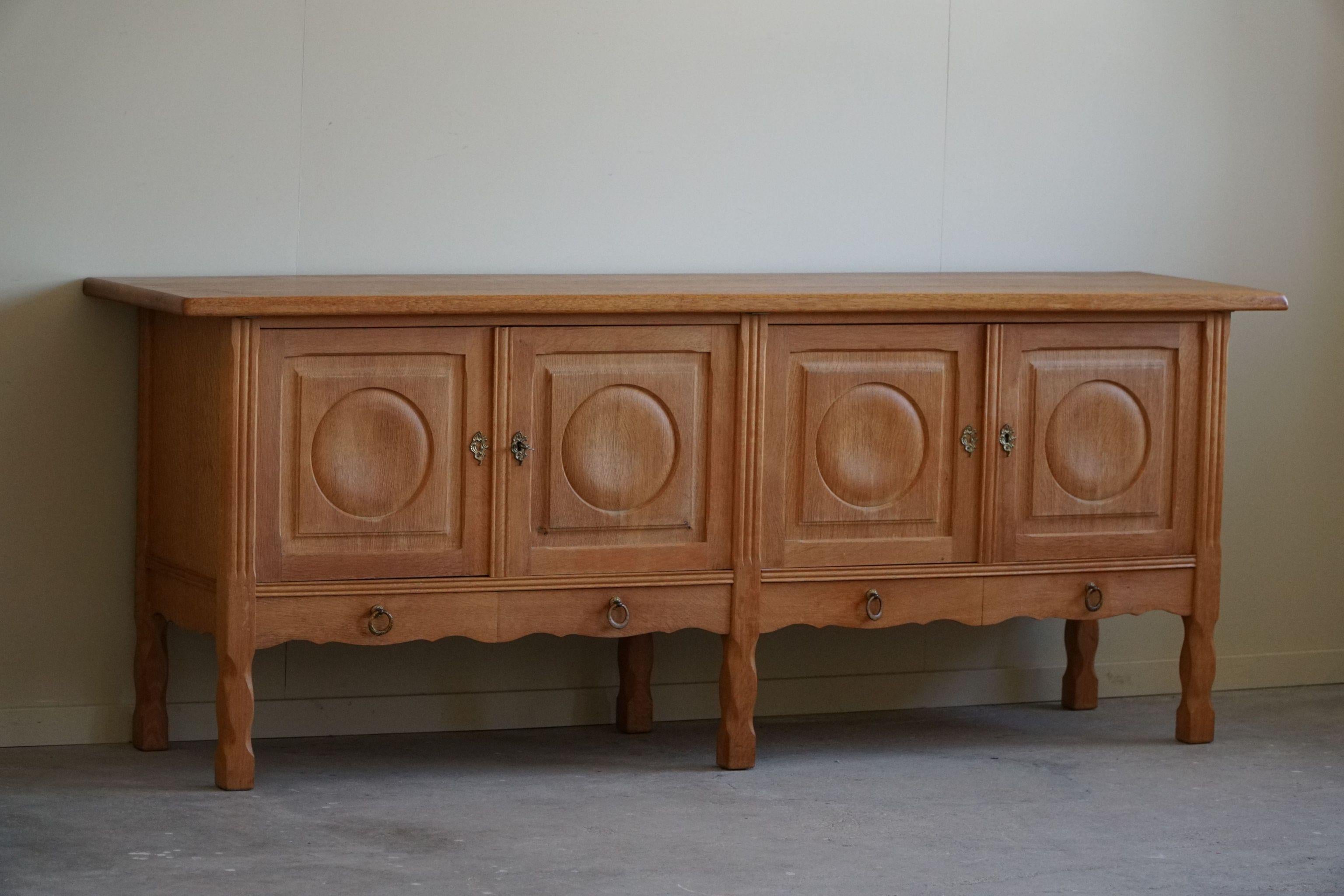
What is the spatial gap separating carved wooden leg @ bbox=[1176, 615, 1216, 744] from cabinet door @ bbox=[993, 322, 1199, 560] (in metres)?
0.21

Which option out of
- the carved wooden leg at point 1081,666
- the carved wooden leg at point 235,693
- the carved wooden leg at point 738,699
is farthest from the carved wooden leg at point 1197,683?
the carved wooden leg at point 235,693

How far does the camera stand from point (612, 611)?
3.44 m

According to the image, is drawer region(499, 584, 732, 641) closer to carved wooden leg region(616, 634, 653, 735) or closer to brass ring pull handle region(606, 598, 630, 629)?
brass ring pull handle region(606, 598, 630, 629)

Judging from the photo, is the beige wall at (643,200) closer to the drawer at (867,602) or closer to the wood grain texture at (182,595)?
the wood grain texture at (182,595)

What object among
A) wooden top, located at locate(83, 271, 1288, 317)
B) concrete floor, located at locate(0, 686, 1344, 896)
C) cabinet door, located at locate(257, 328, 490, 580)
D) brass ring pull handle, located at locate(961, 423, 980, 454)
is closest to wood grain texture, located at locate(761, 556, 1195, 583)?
brass ring pull handle, located at locate(961, 423, 980, 454)

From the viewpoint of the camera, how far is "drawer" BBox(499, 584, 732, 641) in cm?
340

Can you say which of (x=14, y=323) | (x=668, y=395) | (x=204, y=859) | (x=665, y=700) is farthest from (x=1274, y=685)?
(x=14, y=323)

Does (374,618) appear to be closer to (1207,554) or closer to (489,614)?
(489,614)

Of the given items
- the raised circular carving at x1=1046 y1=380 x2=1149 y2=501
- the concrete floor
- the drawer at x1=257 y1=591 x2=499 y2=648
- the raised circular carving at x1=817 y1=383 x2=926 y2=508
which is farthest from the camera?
the raised circular carving at x1=1046 y1=380 x2=1149 y2=501

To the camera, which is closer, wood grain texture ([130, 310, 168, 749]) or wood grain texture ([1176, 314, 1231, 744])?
wood grain texture ([130, 310, 168, 749])

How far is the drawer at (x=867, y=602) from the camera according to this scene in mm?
3535

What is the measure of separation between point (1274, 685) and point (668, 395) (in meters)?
1.93

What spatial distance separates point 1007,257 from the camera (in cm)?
417

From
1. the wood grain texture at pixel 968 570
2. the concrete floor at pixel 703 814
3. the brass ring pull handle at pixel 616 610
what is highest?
the wood grain texture at pixel 968 570
